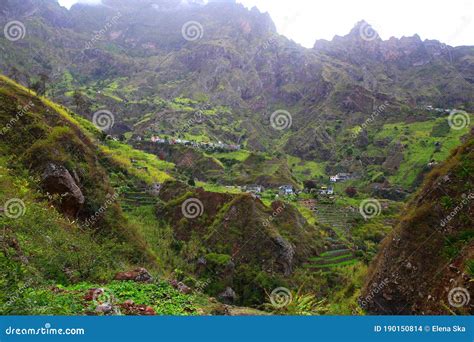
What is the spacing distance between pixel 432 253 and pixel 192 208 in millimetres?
33868

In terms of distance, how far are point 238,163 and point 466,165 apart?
112135 mm

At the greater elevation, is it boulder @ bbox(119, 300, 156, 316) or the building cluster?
boulder @ bbox(119, 300, 156, 316)

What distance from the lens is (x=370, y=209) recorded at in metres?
92.0

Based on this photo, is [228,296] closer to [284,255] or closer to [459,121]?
[284,255]

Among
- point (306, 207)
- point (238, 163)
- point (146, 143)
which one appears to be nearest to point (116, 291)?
point (306, 207)

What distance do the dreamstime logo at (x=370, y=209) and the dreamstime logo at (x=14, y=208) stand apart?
77.2 meters

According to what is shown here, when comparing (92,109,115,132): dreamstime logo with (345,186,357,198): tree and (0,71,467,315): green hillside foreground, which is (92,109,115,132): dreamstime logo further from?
(345,186,357,198): tree

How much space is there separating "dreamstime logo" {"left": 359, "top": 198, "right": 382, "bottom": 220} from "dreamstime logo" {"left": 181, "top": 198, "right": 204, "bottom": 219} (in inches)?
1900

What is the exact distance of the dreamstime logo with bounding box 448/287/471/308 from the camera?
1330cm

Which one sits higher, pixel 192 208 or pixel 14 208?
pixel 14 208
